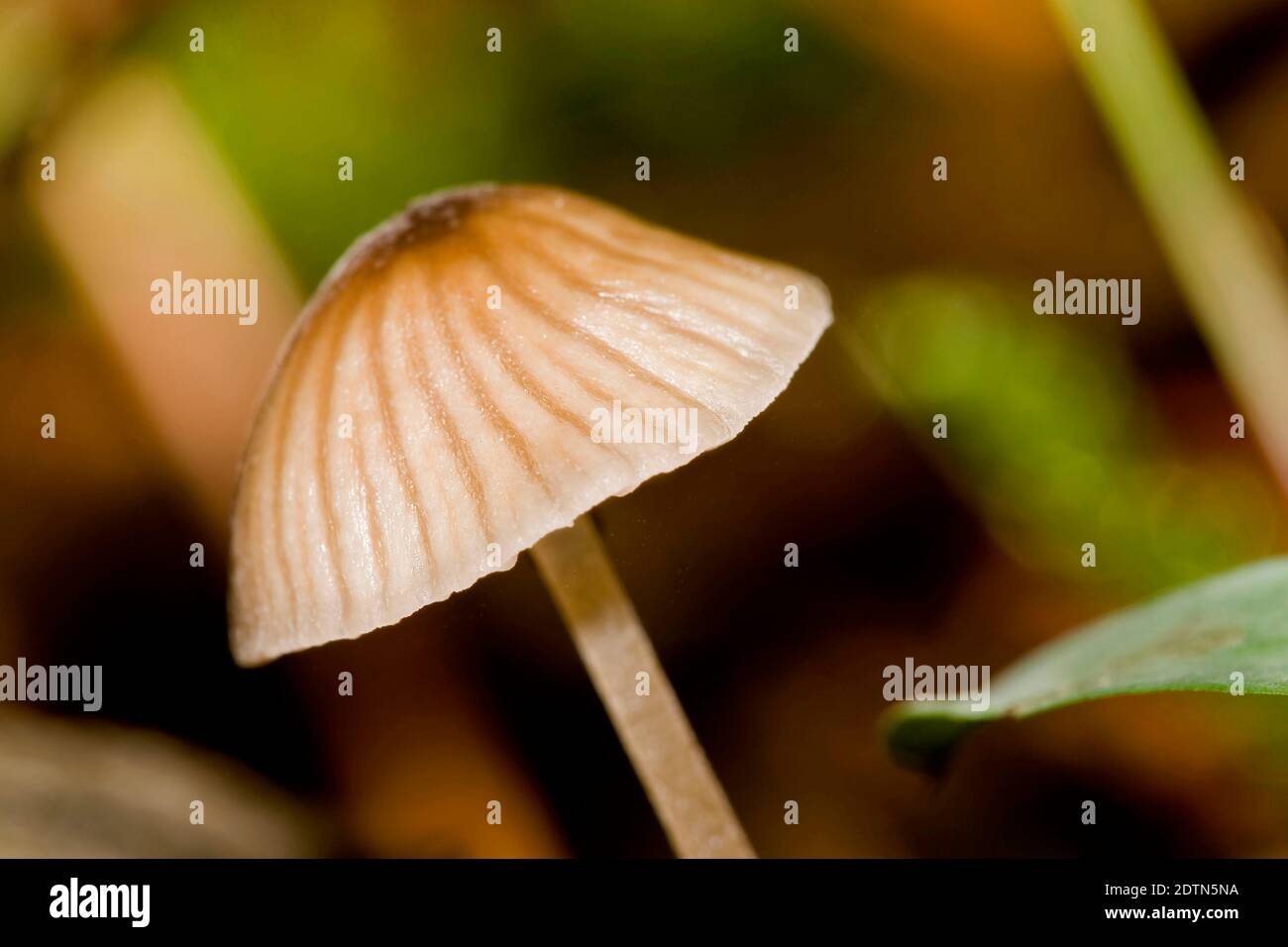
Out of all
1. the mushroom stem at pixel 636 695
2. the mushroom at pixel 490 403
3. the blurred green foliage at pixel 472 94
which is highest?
the blurred green foliage at pixel 472 94

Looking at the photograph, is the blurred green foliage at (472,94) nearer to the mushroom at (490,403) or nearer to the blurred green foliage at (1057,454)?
the blurred green foliage at (1057,454)

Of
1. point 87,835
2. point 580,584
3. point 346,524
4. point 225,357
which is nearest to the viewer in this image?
point 346,524

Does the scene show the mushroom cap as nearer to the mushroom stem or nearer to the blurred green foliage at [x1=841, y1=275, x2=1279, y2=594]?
the mushroom stem

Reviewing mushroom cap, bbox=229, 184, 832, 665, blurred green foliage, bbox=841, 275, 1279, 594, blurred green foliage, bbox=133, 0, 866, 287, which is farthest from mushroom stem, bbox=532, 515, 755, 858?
blurred green foliage, bbox=133, 0, 866, 287

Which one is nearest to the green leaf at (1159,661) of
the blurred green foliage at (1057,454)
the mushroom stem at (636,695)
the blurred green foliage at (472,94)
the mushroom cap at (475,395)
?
the mushroom stem at (636,695)

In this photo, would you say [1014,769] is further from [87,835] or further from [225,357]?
[225,357]

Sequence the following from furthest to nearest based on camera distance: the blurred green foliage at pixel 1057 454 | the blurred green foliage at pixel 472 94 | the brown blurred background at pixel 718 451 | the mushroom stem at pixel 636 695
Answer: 1. the blurred green foliage at pixel 472 94
2. the brown blurred background at pixel 718 451
3. the blurred green foliage at pixel 1057 454
4. the mushroom stem at pixel 636 695

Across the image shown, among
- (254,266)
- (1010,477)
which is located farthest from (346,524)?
(254,266)
